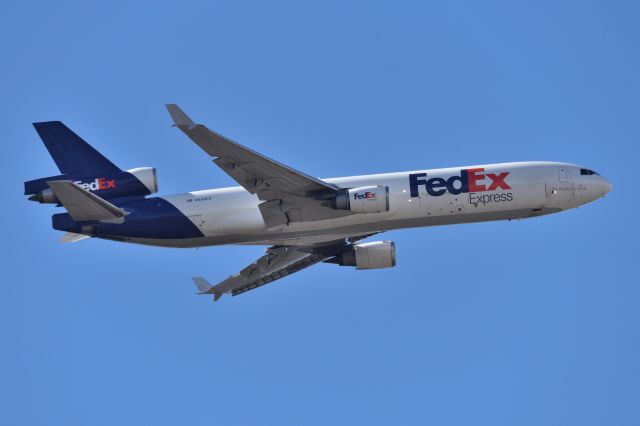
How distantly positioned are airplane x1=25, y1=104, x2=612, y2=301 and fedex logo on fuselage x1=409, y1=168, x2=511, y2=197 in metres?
0.05

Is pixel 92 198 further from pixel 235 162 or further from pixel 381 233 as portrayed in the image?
pixel 381 233

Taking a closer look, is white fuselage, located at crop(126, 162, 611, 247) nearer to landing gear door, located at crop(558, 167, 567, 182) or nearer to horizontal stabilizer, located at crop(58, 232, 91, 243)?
landing gear door, located at crop(558, 167, 567, 182)

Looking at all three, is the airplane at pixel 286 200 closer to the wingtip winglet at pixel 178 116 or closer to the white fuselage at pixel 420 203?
the white fuselage at pixel 420 203

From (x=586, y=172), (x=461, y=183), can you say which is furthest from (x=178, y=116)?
(x=586, y=172)

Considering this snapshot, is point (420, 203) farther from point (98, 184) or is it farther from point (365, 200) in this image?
point (98, 184)

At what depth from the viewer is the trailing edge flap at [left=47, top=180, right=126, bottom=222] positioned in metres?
54.9

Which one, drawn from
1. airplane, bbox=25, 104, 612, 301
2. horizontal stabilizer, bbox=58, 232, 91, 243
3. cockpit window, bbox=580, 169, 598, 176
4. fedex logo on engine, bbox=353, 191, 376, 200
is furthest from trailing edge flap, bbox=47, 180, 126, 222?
cockpit window, bbox=580, 169, 598, 176

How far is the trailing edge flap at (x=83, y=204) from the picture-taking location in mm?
54875

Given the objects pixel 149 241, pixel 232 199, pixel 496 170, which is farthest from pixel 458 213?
pixel 149 241

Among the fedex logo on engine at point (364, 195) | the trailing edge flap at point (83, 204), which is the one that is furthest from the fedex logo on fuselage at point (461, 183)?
the trailing edge flap at point (83, 204)

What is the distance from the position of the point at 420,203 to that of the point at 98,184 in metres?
A: 17.1

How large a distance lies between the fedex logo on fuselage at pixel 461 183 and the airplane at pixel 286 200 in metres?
0.05

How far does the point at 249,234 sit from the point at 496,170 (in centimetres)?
1341

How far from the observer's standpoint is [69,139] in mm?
59938
